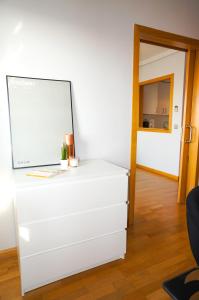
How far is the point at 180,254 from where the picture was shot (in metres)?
1.95

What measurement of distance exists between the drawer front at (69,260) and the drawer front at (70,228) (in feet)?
0.20

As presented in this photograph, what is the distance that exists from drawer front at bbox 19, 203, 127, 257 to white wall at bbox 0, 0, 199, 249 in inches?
23.7

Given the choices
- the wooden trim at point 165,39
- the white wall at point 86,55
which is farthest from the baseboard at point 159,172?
the wooden trim at point 165,39

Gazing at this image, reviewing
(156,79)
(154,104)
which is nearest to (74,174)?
(156,79)

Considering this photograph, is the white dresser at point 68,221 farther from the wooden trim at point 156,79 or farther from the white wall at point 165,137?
the wooden trim at point 156,79

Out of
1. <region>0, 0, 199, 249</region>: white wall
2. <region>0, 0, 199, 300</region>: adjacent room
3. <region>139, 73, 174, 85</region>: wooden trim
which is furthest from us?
<region>139, 73, 174, 85</region>: wooden trim

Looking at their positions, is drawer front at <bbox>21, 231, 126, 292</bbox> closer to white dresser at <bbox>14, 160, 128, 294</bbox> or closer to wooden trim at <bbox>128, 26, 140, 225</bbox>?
white dresser at <bbox>14, 160, 128, 294</bbox>

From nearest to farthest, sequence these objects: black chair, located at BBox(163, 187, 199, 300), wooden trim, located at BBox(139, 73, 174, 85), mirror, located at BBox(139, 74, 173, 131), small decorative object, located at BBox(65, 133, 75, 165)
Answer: black chair, located at BBox(163, 187, 199, 300), small decorative object, located at BBox(65, 133, 75, 165), wooden trim, located at BBox(139, 73, 174, 85), mirror, located at BBox(139, 74, 173, 131)

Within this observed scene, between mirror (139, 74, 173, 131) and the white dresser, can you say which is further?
mirror (139, 74, 173, 131)

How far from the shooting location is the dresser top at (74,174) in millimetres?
1420

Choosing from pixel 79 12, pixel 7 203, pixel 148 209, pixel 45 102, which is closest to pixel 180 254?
pixel 148 209

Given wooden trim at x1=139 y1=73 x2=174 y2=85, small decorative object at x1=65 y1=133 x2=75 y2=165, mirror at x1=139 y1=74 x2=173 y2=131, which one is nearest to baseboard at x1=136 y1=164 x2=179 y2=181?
mirror at x1=139 y1=74 x2=173 y2=131

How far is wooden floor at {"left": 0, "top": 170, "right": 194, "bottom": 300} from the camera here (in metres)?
1.51

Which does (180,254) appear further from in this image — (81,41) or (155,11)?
(155,11)
